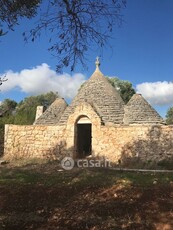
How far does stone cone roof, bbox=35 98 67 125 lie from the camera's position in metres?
17.8

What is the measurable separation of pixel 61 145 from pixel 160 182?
7876 mm

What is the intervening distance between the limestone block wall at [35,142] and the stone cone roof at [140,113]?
13.3ft

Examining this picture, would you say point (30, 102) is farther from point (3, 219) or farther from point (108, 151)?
point (3, 219)

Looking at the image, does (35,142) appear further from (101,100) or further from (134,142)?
(134,142)

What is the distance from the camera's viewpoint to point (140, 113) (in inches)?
632

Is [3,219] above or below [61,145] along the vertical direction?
below

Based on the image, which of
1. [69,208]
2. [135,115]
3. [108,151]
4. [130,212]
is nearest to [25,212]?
[69,208]

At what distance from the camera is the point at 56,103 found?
19.7 metres

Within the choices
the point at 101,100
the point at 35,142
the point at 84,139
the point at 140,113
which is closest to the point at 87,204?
the point at 35,142

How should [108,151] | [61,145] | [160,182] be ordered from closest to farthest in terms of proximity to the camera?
[160,182] → [108,151] → [61,145]

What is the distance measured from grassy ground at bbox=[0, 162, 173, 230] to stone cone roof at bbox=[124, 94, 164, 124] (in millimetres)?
7035

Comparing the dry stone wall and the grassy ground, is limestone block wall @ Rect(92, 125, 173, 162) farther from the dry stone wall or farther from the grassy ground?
the grassy ground

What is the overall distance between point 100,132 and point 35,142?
13.5 feet
